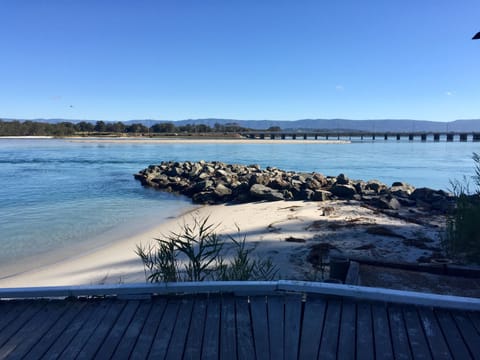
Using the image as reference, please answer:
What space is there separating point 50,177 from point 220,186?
14.0m

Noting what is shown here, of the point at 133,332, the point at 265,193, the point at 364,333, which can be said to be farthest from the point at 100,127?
the point at 364,333

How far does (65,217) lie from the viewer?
12547 millimetres

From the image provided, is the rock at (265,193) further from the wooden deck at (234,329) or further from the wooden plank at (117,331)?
the wooden plank at (117,331)

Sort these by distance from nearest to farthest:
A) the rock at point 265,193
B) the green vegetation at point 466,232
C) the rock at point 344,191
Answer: the green vegetation at point 466,232 → the rock at point 265,193 → the rock at point 344,191

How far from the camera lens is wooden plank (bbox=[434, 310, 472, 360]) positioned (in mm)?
2576

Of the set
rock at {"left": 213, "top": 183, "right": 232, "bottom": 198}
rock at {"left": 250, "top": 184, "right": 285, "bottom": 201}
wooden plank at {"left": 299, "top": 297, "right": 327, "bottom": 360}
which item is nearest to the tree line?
rock at {"left": 213, "top": 183, "right": 232, "bottom": 198}

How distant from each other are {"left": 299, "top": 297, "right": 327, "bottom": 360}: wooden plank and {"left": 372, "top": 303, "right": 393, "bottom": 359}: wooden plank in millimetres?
392

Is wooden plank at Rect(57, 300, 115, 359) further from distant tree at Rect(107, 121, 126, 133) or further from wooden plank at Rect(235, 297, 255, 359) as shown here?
distant tree at Rect(107, 121, 126, 133)

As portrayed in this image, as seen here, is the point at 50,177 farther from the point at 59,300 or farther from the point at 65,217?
the point at 59,300

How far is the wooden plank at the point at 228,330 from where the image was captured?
103 inches

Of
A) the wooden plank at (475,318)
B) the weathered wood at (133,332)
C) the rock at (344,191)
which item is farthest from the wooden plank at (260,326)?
the rock at (344,191)

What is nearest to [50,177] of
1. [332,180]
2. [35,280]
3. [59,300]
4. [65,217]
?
[65,217]

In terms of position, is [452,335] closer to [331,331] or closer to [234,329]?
[331,331]

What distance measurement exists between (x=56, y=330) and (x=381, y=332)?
246 cm
